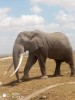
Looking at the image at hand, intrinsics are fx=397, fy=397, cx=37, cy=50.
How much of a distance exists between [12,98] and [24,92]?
950 millimetres

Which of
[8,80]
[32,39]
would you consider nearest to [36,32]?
[32,39]

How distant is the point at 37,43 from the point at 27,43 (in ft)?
1.90

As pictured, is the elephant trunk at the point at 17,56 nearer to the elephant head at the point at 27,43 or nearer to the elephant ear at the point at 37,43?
the elephant head at the point at 27,43

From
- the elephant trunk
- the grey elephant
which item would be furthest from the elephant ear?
the elephant trunk

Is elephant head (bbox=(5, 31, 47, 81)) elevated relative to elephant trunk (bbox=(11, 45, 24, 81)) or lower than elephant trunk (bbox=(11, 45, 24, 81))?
elevated

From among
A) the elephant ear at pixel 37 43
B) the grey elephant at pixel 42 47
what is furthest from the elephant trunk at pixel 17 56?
the elephant ear at pixel 37 43

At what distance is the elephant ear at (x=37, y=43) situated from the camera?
74.5 feet

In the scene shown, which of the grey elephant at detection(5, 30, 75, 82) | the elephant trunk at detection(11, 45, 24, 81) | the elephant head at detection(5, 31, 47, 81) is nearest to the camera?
the elephant trunk at detection(11, 45, 24, 81)

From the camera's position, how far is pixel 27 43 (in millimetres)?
22828

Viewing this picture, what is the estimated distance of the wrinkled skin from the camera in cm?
2269

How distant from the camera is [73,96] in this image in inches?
690

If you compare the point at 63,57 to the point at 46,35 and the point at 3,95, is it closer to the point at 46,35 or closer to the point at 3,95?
the point at 46,35

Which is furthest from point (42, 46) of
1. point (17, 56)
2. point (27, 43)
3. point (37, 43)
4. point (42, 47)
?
point (17, 56)

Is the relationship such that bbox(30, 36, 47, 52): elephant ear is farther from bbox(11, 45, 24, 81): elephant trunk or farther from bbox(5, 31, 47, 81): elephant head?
→ bbox(11, 45, 24, 81): elephant trunk
